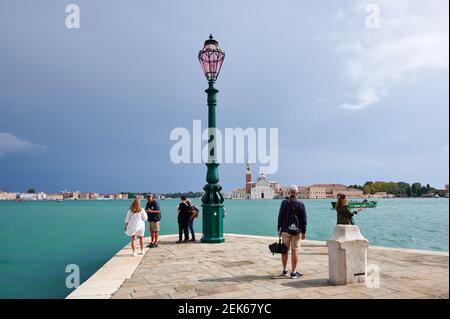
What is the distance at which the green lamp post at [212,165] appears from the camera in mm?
12969

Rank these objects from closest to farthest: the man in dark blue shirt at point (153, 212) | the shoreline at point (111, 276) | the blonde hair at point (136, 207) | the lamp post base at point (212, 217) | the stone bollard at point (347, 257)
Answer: the shoreline at point (111, 276) < the stone bollard at point (347, 257) < the blonde hair at point (136, 207) < the man in dark blue shirt at point (153, 212) < the lamp post base at point (212, 217)

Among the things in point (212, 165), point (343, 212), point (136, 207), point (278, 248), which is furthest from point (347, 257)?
point (212, 165)

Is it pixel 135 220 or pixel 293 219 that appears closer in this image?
pixel 293 219

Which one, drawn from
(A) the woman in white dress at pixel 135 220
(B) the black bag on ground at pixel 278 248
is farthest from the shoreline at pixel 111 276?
(B) the black bag on ground at pixel 278 248

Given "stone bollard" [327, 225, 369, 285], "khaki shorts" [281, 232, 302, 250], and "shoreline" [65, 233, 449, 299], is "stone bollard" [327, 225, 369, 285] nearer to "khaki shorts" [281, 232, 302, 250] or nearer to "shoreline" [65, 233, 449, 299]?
"khaki shorts" [281, 232, 302, 250]

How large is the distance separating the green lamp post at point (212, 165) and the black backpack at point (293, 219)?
20.0 ft

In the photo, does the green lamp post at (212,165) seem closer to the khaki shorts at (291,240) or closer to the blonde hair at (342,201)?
the blonde hair at (342,201)

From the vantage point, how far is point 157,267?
848cm

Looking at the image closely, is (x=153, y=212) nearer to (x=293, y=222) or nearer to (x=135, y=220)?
(x=135, y=220)

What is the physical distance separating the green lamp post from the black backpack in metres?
6.11

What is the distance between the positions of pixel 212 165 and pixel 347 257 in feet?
24.5

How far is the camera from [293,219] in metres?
7.02
